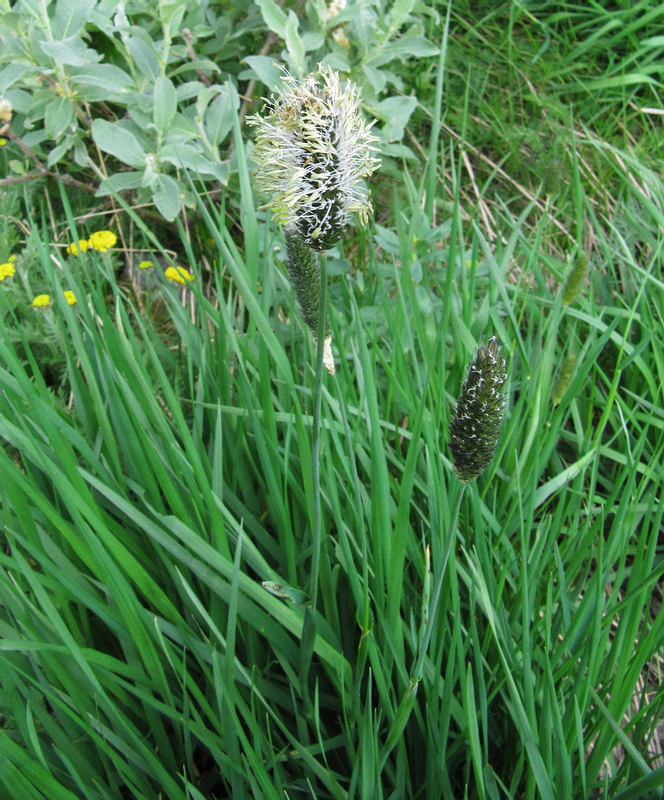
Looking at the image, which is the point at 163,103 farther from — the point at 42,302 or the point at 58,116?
the point at 42,302

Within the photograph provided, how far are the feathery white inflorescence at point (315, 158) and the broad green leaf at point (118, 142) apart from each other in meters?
1.32

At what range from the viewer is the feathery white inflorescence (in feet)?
2.48

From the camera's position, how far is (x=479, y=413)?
76cm

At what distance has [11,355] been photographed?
116cm

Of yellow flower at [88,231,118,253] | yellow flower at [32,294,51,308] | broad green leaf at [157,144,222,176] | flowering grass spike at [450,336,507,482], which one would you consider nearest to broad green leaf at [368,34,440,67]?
broad green leaf at [157,144,222,176]

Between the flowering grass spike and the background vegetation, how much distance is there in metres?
0.15

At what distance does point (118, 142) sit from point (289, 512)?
1.29 meters

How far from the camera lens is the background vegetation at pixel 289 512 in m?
1.00

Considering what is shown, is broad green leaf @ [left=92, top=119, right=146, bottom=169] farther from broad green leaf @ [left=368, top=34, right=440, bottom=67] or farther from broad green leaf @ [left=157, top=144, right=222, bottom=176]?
broad green leaf @ [left=368, top=34, right=440, bottom=67]

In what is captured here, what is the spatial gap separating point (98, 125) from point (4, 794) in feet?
5.52

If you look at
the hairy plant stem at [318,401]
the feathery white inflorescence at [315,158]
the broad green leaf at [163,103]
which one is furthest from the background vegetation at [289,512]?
the feathery white inflorescence at [315,158]

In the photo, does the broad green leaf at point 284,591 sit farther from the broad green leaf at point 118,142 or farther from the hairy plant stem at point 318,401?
the broad green leaf at point 118,142

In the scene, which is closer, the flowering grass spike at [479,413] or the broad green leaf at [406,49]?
the flowering grass spike at [479,413]

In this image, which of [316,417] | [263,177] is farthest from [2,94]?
[316,417]
